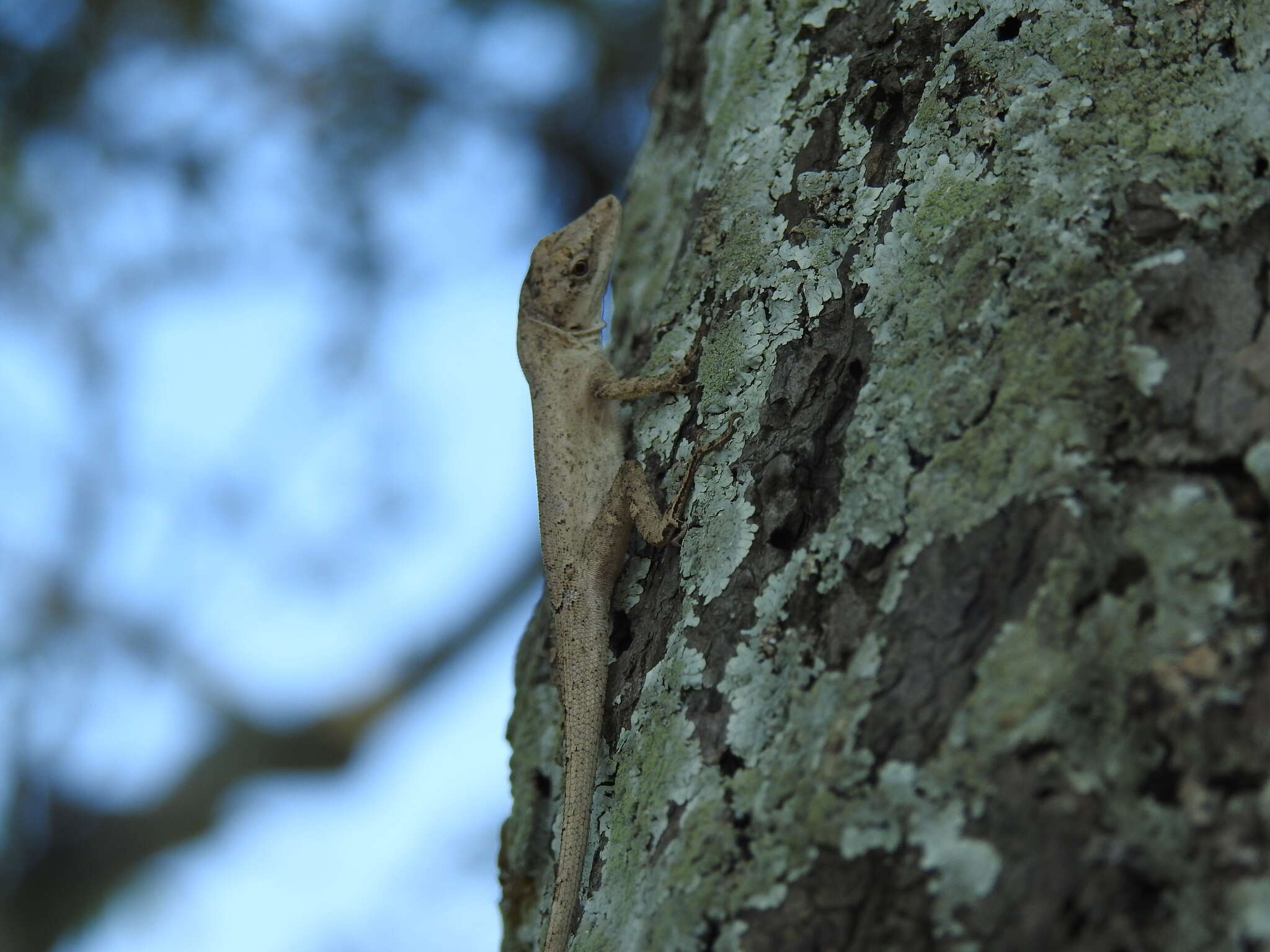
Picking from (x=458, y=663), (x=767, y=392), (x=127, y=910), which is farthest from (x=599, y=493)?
(x=127, y=910)

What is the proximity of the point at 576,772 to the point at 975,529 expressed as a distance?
1.18m

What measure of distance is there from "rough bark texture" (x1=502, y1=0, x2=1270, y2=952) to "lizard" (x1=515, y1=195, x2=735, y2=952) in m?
0.14

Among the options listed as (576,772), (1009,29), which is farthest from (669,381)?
(1009,29)

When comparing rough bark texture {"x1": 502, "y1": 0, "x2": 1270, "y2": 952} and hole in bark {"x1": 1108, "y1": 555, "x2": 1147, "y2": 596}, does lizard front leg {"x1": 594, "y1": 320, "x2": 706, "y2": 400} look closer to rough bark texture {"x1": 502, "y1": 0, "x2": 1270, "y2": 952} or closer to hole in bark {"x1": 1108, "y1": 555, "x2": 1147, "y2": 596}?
rough bark texture {"x1": 502, "y1": 0, "x2": 1270, "y2": 952}

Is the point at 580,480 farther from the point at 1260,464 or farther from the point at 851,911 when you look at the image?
the point at 1260,464

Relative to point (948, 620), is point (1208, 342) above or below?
above

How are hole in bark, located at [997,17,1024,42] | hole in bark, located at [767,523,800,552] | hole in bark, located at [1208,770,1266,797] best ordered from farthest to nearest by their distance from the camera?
hole in bark, located at [997,17,1024,42], hole in bark, located at [767,523,800,552], hole in bark, located at [1208,770,1266,797]

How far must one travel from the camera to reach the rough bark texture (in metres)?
1.39

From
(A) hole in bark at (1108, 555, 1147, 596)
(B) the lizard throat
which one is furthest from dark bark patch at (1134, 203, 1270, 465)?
(B) the lizard throat

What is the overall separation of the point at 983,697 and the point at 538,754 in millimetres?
1591

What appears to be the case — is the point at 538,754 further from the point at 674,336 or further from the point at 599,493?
the point at 674,336

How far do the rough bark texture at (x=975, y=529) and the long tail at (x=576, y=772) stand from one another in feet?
0.34

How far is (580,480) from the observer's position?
3504mm

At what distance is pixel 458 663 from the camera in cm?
774
